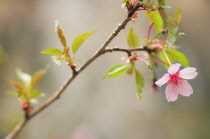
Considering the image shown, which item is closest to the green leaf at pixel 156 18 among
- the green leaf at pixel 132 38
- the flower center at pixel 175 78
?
the green leaf at pixel 132 38

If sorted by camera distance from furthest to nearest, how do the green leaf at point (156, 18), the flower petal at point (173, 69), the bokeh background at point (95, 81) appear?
the bokeh background at point (95, 81)
the green leaf at point (156, 18)
the flower petal at point (173, 69)

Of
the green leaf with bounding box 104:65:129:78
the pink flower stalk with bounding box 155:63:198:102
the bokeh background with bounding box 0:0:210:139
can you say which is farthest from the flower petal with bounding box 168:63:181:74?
the bokeh background with bounding box 0:0:210:139

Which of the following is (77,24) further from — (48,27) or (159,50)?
(159,50)

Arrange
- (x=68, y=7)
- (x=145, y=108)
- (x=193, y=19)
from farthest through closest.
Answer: (x=193, y=19), (x=68, y=7), (x=145, y=108)

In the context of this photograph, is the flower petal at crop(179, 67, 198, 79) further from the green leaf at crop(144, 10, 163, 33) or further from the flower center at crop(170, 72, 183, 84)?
the green leaf at crop(144, 10, 163, 33)

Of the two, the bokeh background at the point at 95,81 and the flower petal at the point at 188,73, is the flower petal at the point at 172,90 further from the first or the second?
the bokeh background at the point at 95,81

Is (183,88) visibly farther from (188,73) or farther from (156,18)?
(156,18)

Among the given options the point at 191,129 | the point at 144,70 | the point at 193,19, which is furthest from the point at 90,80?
the point at 193,19

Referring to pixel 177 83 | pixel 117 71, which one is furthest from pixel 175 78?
pixel 117 71
